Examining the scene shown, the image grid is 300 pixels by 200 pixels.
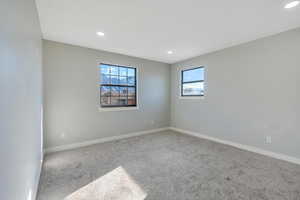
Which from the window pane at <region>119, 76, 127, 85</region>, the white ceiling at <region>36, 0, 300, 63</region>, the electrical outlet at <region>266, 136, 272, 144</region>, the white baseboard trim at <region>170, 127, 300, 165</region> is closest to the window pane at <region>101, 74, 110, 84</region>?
the window pane at <region>119, 76, 127, 85</region>

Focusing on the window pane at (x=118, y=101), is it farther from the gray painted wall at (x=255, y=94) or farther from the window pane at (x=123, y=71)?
the gray painted wall at (x=255, y=94)

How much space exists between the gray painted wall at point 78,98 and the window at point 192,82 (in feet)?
4.59

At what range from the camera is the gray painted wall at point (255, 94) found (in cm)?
254

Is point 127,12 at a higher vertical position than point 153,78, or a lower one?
higher

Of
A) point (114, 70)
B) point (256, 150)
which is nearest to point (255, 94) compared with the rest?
point (256, 150)

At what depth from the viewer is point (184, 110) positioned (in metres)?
4.59

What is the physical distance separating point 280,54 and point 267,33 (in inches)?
19.1


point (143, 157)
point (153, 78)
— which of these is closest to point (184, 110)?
point (153, 78)

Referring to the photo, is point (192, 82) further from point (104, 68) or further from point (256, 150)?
point (104, 68)

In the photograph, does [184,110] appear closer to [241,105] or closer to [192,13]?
[241,105]

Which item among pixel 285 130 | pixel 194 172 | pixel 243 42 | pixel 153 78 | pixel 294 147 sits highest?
pixel 243 42

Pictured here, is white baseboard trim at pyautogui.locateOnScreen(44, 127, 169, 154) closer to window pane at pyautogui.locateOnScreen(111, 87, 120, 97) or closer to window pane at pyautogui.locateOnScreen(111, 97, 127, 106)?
window pane at pyautogui.locateOnScreen(111, 97, 127, 106)

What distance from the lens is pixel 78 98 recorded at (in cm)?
330

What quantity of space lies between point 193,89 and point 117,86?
95.1 inches
